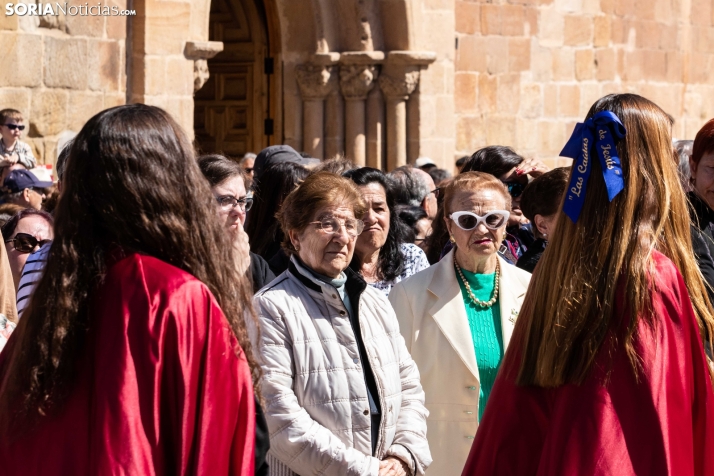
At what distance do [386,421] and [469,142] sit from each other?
30.3 ft

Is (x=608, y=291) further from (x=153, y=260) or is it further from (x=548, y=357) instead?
(x=153, y=260)

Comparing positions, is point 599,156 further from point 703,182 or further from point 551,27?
point 551,27

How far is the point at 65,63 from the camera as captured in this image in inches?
343

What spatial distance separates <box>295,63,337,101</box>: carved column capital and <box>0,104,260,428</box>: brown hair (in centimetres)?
876

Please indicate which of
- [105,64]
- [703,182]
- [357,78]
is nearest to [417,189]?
[105,64]

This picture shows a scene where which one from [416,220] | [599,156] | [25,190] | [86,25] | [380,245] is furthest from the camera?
[86,25]

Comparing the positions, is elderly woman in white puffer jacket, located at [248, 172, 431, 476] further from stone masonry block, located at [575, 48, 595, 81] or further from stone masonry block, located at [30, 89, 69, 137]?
stone masonry block, located at [575, 48, 595, 81]

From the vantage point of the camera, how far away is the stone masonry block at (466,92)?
41.3 feet

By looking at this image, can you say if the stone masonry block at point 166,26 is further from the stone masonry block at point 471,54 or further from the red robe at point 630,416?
the red robe at point 630,416

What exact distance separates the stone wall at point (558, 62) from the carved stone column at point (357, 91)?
57.9 inches

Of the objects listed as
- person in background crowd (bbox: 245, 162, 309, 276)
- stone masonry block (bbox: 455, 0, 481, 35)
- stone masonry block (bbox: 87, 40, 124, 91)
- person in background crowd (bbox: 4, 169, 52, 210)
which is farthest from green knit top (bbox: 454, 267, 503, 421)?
stone masonry block (bbox: 455, 0, 481, 35)

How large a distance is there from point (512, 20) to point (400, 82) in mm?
2364

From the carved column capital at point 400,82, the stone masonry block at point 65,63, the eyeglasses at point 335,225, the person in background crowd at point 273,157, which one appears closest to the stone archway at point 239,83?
the carved column capital at point 400,82

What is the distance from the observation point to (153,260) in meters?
2.43
